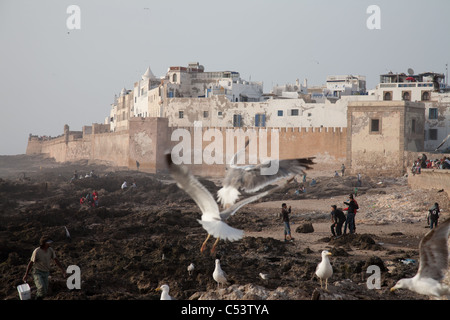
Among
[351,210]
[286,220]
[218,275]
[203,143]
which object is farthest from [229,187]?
[203,143]

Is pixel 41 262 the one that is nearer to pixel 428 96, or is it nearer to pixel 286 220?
pixel 286 220

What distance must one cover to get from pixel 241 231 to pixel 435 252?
2.62 meters

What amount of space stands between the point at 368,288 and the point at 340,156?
24343 millimetres

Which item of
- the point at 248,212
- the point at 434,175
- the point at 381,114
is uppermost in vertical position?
the point at 381,114

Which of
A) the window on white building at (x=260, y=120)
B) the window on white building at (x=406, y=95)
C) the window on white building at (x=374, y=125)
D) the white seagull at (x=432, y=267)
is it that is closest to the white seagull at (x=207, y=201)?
the white seagull at (x=432, y=267)

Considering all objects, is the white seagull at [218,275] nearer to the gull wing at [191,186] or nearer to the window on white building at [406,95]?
the gull wing at [191,186]

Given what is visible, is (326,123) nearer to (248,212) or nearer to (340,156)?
(340,156)

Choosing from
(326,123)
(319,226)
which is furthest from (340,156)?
(319,226)

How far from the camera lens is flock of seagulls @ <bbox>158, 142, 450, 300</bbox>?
6.36m

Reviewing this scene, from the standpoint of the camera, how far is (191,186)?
7.87m

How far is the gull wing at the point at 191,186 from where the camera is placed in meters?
7.70

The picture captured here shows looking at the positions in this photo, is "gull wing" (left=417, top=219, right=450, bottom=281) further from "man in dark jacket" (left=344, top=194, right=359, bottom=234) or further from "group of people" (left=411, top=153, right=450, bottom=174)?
"group of people" (left=411, top=153, right=450, bottom=174)
